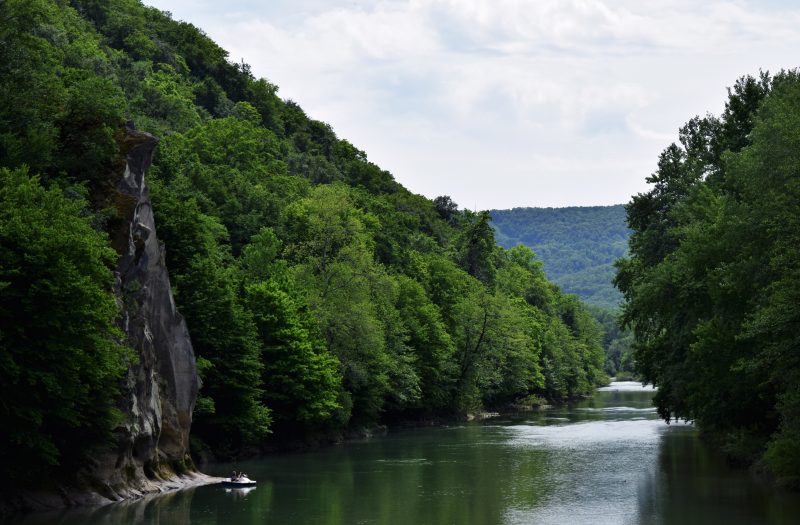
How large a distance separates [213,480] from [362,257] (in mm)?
33919

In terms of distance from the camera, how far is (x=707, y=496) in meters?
44.8

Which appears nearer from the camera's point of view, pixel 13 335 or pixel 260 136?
pixel 13 335

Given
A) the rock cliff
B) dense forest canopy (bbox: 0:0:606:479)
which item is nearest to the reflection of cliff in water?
the rock cliff

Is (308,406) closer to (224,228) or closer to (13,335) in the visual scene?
(224,228)

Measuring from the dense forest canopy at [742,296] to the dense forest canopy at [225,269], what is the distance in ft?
72.0

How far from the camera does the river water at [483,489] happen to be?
4031 centimetres

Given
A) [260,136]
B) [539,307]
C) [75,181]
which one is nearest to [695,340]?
[75,181]

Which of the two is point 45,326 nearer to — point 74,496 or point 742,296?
point 74,496

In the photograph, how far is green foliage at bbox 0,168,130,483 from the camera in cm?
3644

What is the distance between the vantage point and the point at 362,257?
274 ft

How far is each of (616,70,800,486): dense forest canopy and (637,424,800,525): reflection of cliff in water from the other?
4.43 feet

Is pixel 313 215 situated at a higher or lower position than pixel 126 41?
lower

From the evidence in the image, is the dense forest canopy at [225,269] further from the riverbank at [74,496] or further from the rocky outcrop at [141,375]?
the riverbank at [74,496]

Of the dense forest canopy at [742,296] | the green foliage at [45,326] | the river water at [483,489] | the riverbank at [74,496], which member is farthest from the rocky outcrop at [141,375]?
the dense forest canopy at [742,296]
